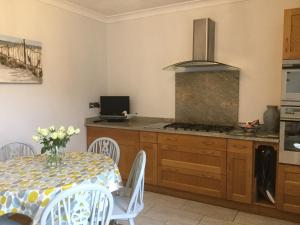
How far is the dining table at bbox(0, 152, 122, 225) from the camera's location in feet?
5.13

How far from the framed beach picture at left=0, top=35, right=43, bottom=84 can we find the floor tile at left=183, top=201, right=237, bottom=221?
2.35 m

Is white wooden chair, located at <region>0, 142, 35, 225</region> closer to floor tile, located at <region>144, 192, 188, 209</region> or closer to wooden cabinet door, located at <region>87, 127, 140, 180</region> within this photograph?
wooden cabinet door, located at <region>87, 127, 140, 180</region>

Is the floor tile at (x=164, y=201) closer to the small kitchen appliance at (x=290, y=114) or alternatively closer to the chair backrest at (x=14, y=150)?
the small kitchen appliance at (x=290, y=114)

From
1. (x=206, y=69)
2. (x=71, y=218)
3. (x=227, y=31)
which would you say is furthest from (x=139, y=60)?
(x=71, y=218)

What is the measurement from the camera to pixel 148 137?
342 centimetres

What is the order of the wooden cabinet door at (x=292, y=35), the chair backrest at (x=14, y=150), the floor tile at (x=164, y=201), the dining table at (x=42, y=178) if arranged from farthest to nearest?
1. the floor tile at (x=164, y=201)
2. the chair backrest at (x=14, y=150)
3. the wooden cabinet door at (x=292, y=35)
4. the dining table at (x=42, y=178)

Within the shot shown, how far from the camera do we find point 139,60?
4.09m

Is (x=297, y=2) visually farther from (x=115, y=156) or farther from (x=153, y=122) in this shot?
(x=115, y=156)

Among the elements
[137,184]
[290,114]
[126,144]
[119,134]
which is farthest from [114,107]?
[290,114]

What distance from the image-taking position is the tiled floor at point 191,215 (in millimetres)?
2705

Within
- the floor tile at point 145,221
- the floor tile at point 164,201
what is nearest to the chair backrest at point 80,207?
the floor tile at point 145,221

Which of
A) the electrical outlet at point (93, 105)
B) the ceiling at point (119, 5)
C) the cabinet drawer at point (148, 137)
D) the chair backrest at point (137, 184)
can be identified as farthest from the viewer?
the electrical outlet at point (93, 105)

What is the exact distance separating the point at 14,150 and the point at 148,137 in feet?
5.10

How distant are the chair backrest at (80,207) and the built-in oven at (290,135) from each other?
6.33 ft
